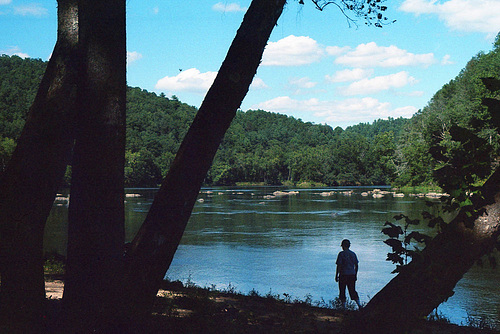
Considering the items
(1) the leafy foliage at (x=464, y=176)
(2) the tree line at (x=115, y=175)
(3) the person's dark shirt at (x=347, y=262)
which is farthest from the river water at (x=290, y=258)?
(1) the leafy foliage at (x=464, y=176)

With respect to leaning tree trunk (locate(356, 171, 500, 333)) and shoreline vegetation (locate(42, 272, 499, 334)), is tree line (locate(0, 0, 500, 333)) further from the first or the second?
leaning tree trunk (locate(356, 171, 500, 333))

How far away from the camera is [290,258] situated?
20688mm

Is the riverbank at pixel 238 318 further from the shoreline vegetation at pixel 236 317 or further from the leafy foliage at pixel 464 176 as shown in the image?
the leafy foliage at pixel 464 176

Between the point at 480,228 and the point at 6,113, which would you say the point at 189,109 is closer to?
the point at 6,113

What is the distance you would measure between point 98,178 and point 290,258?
17938 millimetres

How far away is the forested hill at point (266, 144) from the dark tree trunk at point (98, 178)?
5302 cm

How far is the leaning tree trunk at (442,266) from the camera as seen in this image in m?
2.29

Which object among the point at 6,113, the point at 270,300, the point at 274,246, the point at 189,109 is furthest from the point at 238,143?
the point at 270,300

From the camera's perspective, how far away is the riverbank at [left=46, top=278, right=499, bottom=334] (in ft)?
17.4

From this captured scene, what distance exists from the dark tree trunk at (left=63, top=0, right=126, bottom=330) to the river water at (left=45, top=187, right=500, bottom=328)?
7190 mm

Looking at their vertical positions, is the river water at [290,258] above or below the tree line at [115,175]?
below

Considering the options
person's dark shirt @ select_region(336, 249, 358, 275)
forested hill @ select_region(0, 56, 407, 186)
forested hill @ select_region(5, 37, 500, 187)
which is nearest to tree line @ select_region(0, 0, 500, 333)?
person's dark shirt @ select_region(336, 249, 358, 275)

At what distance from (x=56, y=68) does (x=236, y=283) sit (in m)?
12.0

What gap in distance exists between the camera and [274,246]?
2400 cm
